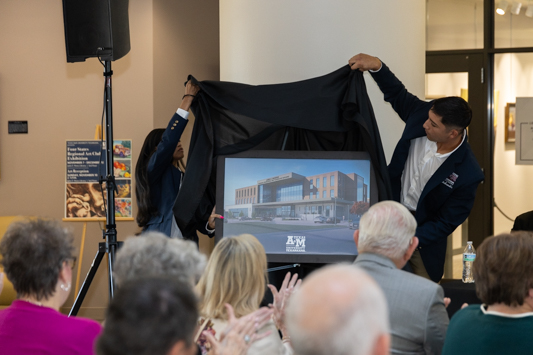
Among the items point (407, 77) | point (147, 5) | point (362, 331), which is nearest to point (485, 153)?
point (407, 77)

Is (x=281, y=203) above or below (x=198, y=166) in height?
below

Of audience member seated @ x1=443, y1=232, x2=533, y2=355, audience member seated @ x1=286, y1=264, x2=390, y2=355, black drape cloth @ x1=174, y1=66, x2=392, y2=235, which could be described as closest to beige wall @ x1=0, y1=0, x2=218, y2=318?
black drape cloth @ x1=174, y1=66, x2=392, y2=235

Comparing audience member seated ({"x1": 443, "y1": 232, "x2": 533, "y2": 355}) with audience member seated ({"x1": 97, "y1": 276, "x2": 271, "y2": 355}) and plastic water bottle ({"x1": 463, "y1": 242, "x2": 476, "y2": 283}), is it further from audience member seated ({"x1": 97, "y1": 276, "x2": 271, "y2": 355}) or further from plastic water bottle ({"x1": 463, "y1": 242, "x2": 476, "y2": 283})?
plastic water bottle ({"x1": 463, "y1": 242, "x2": 476, "y2": 283})

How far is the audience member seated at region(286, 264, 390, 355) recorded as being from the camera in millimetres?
974

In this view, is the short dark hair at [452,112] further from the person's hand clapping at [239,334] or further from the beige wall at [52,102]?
the beige wall at [52,102]

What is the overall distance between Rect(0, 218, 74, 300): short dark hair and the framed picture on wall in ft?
18.2

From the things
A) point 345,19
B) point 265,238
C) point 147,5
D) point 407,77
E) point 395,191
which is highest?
point 147,5

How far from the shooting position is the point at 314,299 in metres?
1.01

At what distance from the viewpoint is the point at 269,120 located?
3.29 m

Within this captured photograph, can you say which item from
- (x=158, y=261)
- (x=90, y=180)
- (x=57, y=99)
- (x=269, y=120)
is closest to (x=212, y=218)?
(x=269, y=120)

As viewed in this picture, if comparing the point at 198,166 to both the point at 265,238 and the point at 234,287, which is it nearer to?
the point at 265,238

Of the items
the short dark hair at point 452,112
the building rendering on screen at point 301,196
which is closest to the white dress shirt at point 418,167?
the short dark hair at point 452,112

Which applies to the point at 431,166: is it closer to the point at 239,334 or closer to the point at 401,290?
the point at 401,290

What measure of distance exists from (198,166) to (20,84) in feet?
9.77
